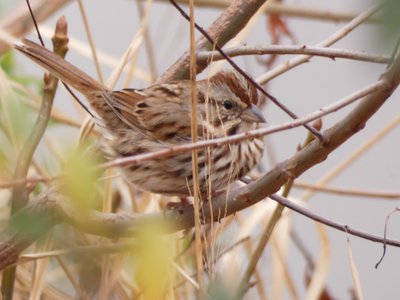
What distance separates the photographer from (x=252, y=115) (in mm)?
2115

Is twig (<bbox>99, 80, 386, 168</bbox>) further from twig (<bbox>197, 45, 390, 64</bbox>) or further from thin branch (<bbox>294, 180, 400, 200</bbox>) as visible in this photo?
thin branch (<bbox>294, 180, 400, 200</bbox>)

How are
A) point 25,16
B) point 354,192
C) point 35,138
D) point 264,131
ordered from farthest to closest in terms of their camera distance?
1. point 25,16
2. point 354,192
3. point 35,138
4. point 264,131

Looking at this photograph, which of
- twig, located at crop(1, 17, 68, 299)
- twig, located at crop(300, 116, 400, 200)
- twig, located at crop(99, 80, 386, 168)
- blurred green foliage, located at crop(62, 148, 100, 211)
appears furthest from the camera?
twig, located at crop(300, 116, 400, 200)

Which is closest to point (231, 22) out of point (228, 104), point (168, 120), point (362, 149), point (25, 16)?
point (228, 104)

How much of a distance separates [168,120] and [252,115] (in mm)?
237

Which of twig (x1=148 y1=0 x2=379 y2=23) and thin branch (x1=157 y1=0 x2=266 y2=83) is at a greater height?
twig (x1=148 y1=0 x2=379 y2=23)

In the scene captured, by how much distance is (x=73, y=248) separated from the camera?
2.89ft

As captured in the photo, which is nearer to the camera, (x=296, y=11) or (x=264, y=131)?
(x=264, y=131)

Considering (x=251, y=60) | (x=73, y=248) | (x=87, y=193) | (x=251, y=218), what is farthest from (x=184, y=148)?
(x=251, y=60)

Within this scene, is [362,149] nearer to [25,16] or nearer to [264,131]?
[25,16]

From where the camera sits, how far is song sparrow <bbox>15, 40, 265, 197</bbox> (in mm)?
2045

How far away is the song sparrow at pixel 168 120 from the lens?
204 centimetres

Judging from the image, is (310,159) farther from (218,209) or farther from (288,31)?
(288,31)

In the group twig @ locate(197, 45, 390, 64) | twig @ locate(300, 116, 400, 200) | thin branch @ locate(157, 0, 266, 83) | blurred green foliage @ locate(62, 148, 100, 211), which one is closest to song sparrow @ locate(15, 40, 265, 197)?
thin branch @ locate(157, 0, 266, 83)
